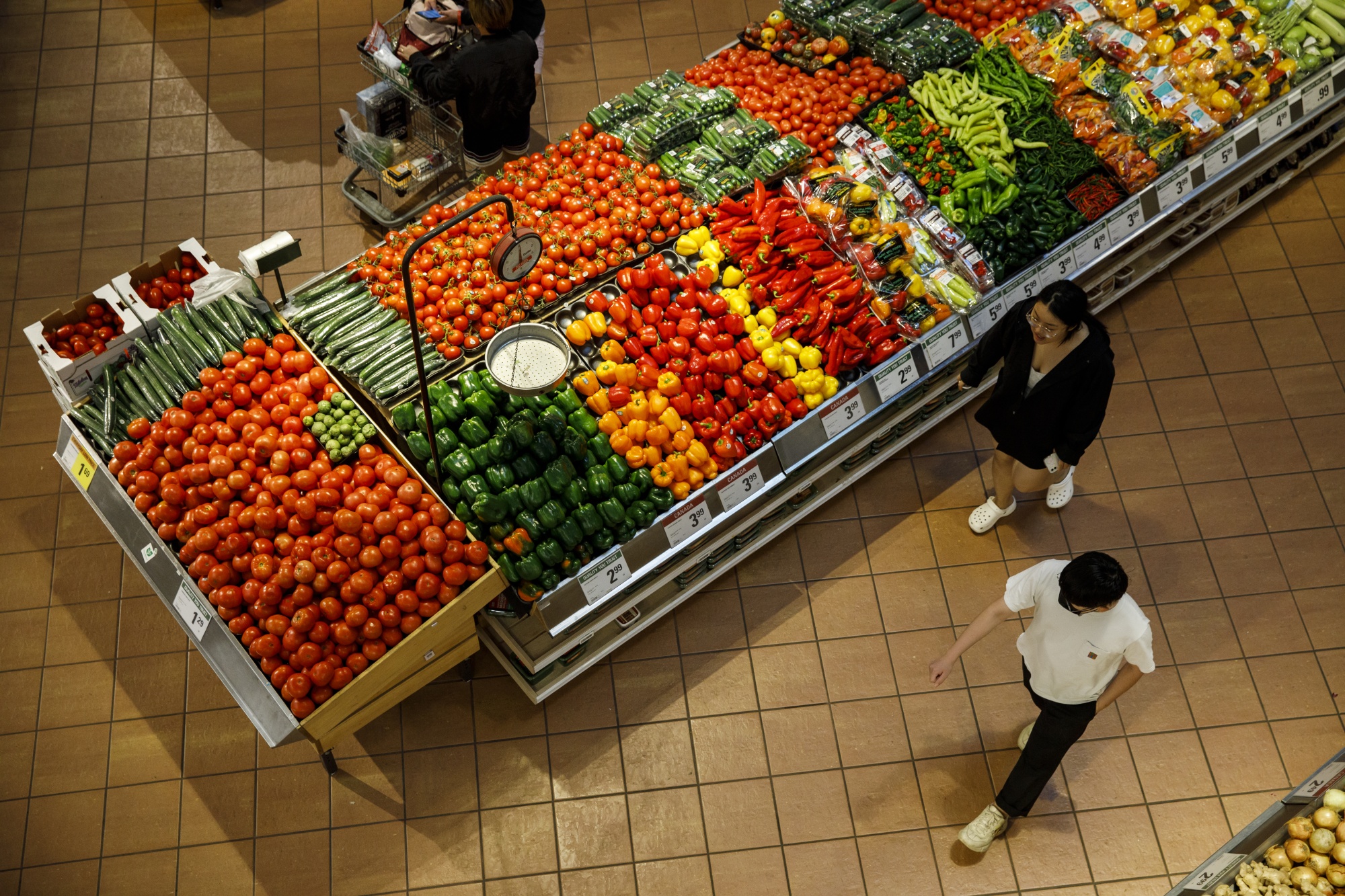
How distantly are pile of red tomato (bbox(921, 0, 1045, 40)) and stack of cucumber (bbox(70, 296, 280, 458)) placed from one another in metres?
4.45

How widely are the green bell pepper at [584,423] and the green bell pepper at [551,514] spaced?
0.38 m

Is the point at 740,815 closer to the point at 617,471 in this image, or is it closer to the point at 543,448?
the point at 617,471

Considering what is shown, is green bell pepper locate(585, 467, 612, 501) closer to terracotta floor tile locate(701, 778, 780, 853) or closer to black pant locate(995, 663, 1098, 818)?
terracotta floor tile locate(701, 778, 780, 853)

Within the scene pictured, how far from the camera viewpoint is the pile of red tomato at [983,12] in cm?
635

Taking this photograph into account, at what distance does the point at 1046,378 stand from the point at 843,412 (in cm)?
93

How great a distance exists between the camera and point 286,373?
470 centimetres

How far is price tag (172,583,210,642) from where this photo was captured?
14.0 ft

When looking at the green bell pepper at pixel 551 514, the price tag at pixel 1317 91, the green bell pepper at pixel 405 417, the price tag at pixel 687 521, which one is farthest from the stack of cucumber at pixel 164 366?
the price tag at pixel 1317 91

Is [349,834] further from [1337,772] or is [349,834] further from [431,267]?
[1337,772]

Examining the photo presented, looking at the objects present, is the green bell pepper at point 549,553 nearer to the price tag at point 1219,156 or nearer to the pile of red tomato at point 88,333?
the pile of red tomato at point 88,333

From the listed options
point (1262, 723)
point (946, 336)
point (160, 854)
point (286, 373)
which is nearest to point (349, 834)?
point (160, 854)

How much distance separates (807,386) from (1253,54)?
11.6 feet

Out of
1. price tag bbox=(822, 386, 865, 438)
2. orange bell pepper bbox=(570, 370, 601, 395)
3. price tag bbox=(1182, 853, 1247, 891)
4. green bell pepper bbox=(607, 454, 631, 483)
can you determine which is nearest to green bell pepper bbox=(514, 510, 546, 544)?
green bell pepper bbox=(607, 454, 631, 483)

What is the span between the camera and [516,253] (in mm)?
3586
